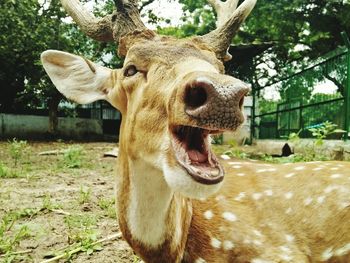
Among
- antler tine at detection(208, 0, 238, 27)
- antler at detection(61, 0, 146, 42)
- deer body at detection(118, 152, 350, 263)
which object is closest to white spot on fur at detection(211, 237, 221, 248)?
deer body at detection(118, 152, 350, 263)

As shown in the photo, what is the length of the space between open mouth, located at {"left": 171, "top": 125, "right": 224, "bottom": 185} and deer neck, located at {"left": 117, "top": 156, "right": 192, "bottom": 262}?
1.34 feet

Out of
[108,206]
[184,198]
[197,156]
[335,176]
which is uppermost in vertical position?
[197,156]

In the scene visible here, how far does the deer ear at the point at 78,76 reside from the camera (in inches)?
117

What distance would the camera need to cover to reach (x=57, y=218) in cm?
413

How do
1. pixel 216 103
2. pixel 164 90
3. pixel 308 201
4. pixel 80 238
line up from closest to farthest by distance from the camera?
1. pixel 216 103
2. pixel 164 90
3. pixel 308 201
4. pixel 80 238

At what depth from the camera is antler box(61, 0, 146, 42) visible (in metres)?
2.92

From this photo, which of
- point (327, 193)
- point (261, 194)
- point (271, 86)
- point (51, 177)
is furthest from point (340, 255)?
point (271, 86)

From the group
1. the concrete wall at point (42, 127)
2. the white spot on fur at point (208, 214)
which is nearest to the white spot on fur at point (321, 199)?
the white spot on fur at point (208, 214)

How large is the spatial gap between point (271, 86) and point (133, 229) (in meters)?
10.4

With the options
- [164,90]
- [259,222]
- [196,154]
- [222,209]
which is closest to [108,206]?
[222,209]

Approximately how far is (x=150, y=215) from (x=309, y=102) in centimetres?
750

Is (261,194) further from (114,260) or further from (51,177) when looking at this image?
(51,177)

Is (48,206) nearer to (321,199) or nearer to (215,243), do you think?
(215,243)

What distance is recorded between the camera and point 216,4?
152 inches
